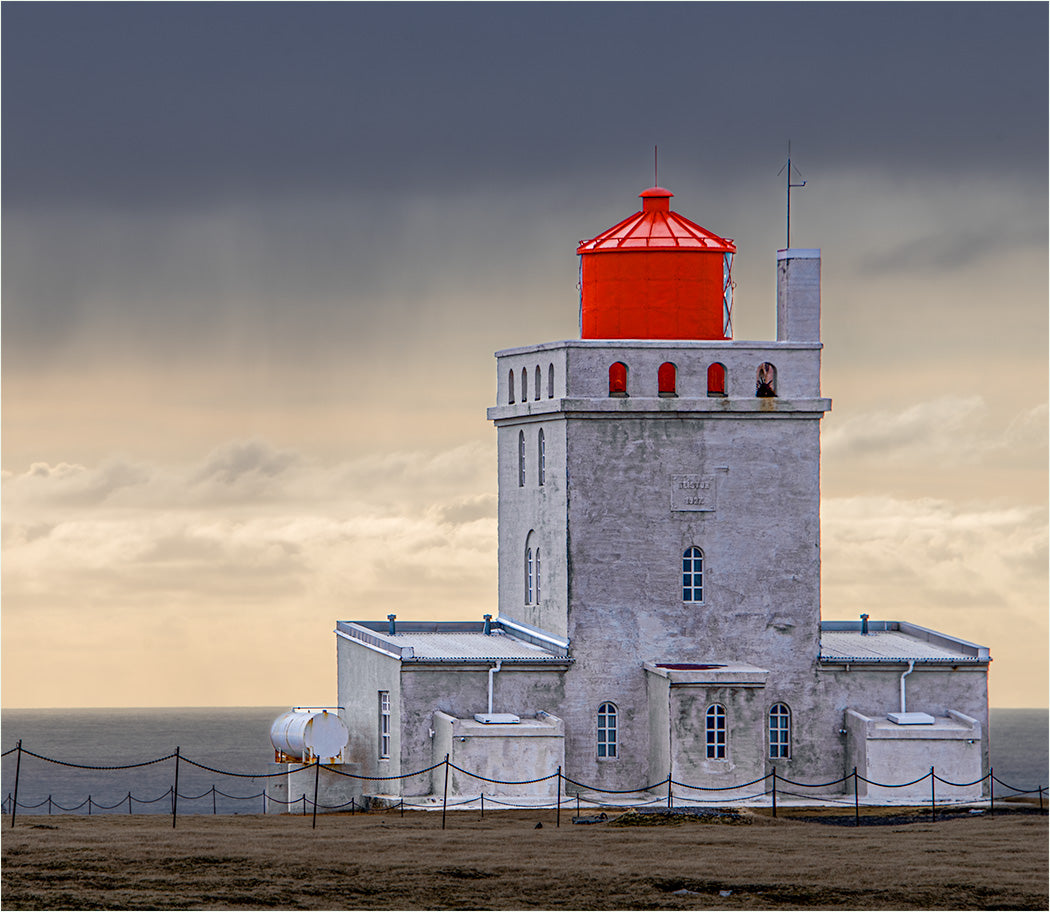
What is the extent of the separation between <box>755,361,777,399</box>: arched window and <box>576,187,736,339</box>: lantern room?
140 centimetres

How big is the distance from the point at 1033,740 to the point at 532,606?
482ft

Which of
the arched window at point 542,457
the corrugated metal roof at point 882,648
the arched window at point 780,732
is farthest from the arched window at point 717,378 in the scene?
the arched window at point 780,732

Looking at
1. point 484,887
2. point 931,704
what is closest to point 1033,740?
point 931,704

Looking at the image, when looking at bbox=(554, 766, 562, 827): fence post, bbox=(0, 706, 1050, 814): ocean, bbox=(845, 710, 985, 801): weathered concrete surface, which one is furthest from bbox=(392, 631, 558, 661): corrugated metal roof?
bbox=(0, 706, 1050, 814): ocean

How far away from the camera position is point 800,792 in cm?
4869

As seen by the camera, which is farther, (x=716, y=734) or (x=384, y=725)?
(x=384, y=725)

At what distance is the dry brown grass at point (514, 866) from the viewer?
34688mm

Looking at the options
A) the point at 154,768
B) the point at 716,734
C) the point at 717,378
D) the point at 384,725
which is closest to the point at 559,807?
the point at 716,734

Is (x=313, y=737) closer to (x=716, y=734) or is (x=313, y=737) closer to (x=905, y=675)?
(x=716, y=734)

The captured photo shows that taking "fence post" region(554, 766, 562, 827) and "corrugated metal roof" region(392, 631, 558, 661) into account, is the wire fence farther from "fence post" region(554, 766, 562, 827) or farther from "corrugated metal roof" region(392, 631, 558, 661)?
"corrugated metal roof" region(392, 631, 558, 661)

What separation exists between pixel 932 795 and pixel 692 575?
6.91 metres

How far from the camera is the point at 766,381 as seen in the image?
49188 mm

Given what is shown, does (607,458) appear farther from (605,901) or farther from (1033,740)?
(1033,740)

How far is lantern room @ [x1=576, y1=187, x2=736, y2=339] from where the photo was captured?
49.6 meters
